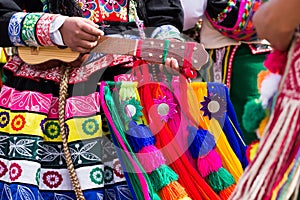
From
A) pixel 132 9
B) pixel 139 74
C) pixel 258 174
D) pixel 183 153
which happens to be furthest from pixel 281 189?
pixel 132 9

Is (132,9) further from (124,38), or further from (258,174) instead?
(258,174)

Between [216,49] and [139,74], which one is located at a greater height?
[139,74]

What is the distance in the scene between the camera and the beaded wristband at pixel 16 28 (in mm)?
2291

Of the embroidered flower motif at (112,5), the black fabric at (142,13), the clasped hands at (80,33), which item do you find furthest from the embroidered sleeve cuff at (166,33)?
the clasped hands at (80,33)

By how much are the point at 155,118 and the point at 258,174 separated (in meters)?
0.83

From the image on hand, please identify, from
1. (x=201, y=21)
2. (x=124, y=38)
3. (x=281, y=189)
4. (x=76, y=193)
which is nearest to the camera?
(x=281, y=189)

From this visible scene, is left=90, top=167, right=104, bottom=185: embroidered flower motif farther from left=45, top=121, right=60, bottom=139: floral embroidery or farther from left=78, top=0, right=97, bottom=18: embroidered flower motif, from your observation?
left=78, top=0, right=97, bottom=18: embroidered flower motif

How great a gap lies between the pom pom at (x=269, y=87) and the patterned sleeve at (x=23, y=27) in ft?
3.24

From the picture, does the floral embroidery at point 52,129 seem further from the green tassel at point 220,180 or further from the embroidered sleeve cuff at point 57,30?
the green tassel at point 220,180

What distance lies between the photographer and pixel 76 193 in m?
2.16

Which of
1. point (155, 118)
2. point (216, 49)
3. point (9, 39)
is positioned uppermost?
point (9, 39)

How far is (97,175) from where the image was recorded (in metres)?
2.19

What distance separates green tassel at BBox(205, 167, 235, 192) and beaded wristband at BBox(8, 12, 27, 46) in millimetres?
795

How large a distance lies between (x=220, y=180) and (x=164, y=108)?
1.00 feet
